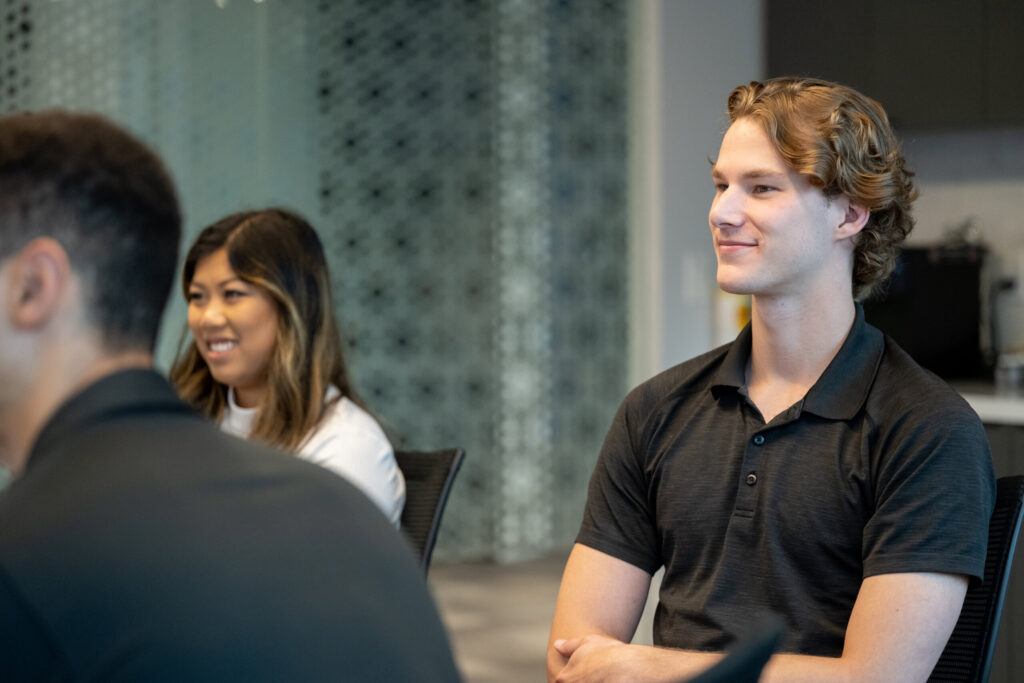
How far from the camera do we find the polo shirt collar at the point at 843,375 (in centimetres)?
166

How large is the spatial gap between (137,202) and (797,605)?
1039mm

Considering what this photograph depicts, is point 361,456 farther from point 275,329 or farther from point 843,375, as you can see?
point 843,375

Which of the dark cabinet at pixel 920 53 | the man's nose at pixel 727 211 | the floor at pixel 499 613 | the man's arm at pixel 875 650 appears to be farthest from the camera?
the dark cabinet at pixel 920 53

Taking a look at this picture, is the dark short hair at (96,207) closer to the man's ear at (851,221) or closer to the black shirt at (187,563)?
the black shirt at (187,563)

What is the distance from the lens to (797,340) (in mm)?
1739

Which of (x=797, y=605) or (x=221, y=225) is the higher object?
(x=221, y=225)

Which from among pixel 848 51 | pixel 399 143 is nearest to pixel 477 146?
pixel 399 143

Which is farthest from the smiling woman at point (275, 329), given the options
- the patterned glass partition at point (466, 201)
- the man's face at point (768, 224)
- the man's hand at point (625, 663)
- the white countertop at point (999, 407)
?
the patterned glass partition at point (466, 201)

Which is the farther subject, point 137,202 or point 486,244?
point 486,244

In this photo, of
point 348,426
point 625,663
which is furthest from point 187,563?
point 348,426

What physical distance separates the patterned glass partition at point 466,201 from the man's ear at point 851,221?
3474 mm

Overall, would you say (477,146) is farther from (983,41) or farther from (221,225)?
(221,225)

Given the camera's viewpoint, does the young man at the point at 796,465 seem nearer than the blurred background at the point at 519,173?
Yes

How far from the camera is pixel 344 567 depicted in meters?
0.84
